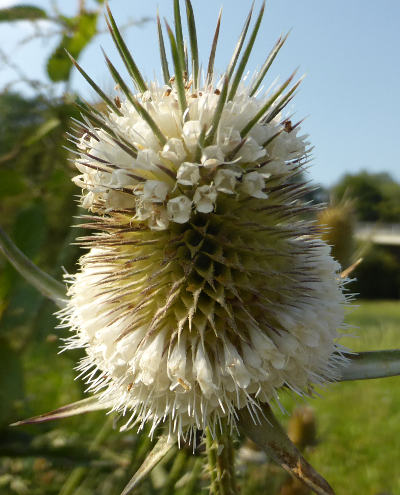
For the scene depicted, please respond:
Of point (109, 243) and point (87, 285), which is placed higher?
point (109, 243)

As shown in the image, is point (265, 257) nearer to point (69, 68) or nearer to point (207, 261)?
point (207, 261)

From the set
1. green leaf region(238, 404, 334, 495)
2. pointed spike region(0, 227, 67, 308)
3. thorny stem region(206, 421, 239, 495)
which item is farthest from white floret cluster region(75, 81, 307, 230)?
thorny stem region(206, 421, 239, 495)

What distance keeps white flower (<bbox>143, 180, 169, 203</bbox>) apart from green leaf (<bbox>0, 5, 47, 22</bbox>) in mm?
2089

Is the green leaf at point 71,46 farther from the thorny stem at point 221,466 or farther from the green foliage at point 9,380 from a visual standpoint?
the thorny stem at point 221,466

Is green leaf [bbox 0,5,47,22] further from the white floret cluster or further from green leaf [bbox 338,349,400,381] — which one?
green leaf [bbox 338,349,400,381]

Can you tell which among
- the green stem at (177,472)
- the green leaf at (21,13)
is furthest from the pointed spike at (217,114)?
the green leaf at (21,13)

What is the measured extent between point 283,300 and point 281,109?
577 mm

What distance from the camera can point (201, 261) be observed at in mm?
1329

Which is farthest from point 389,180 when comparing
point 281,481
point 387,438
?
point 281,481

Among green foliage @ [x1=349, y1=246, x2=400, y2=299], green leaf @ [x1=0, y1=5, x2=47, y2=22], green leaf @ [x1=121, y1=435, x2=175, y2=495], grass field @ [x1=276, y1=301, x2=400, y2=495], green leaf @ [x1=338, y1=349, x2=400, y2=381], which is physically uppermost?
green leaf @ [x1=0, y1=5, x2=47, y2=22]

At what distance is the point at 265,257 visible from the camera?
4.48 ft

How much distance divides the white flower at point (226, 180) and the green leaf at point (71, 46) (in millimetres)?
2017

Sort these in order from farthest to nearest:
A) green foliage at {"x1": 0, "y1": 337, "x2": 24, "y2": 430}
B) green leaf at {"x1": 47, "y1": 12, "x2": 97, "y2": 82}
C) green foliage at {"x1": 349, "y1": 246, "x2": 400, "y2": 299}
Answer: green foliage at {"x1": 349, "y1": 246, "x2": 400, "y2": 299}
green leaf at {"x1": 47, "y1": 12, "x2": 97, "y2": 82}
green foliage at {"x1": 0, "y1": 337, "x2": 24, "y2": 430}

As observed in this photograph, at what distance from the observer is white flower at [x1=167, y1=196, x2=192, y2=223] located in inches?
47.9
